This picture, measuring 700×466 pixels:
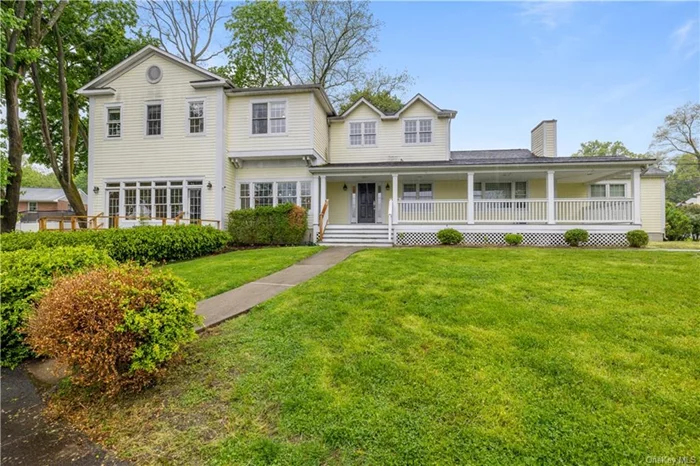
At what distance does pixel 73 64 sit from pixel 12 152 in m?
8.95

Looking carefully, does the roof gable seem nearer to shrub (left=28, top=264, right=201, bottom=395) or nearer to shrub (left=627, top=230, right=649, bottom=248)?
shrub (left=28, top=264, right=201, bottom=395)

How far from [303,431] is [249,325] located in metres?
2.28

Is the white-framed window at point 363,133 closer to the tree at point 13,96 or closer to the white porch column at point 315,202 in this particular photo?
the white porch column at point 315,202

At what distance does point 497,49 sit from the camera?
1344 centimetres

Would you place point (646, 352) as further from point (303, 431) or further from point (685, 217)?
point (685, 217)

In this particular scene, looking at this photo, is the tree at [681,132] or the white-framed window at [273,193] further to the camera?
the tree at [681,132]

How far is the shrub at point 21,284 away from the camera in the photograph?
408cm

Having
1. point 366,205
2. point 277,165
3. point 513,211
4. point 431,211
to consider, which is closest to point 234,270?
point 277,165

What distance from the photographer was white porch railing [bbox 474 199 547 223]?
13.3 m

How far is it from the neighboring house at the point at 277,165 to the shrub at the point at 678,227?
7.61 m

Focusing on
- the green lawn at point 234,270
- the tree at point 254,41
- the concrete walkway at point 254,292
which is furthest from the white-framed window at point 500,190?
the tree at point 254,41

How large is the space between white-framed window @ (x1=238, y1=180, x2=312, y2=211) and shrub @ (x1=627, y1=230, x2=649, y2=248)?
1231 cm

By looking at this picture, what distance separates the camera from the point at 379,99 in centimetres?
2647

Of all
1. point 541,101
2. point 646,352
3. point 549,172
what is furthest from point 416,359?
point 541,101
